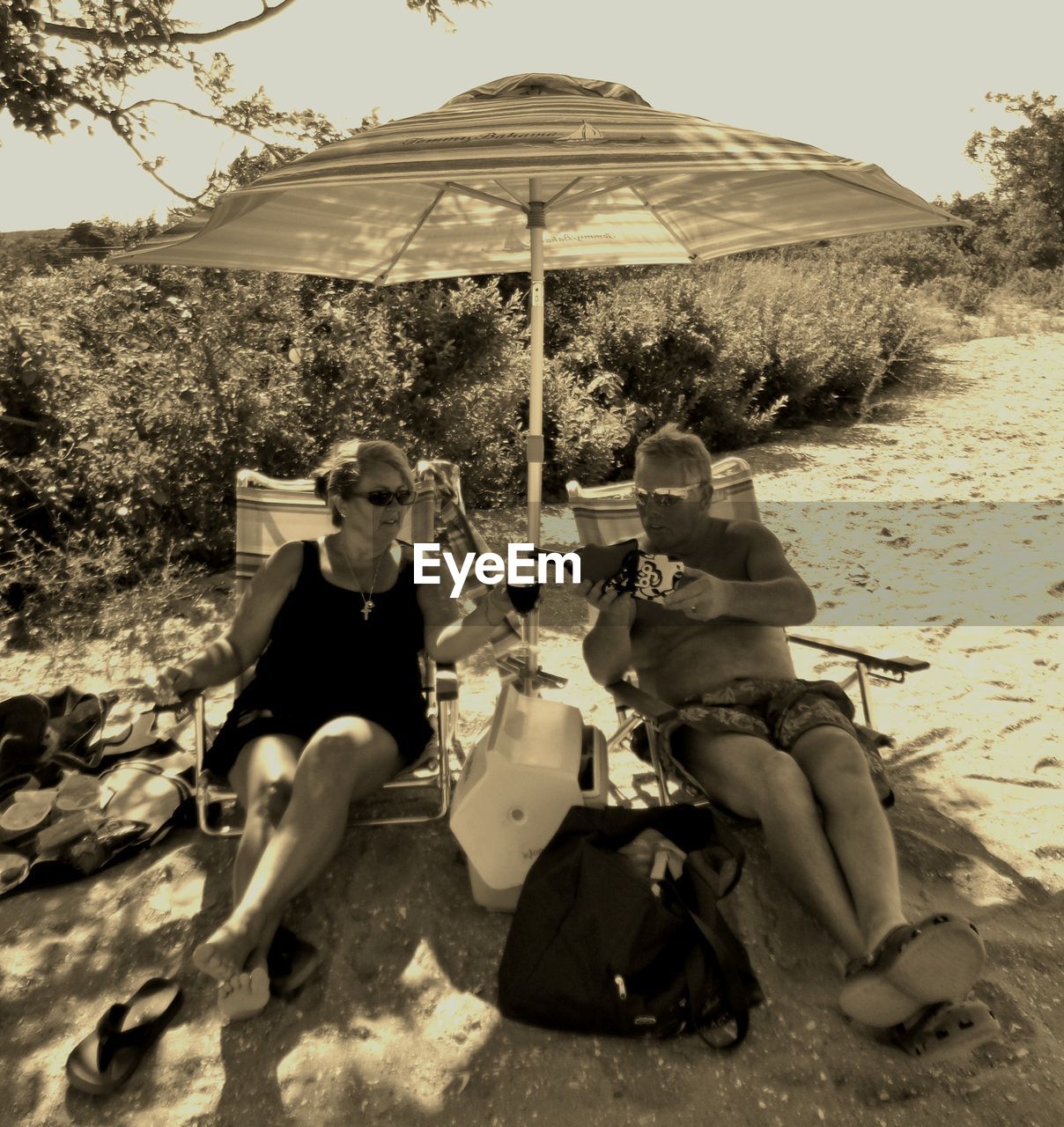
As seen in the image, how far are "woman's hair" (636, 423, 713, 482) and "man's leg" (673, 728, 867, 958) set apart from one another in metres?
0.82

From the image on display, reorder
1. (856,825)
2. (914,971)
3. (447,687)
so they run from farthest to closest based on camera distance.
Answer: (447,687) → (856,825) → (914,971)

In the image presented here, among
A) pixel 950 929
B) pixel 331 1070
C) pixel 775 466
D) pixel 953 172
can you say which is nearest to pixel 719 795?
pixel 950 929

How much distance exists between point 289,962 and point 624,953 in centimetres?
83

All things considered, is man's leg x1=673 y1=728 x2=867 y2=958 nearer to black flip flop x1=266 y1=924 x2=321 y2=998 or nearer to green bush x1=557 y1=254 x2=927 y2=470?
black flip flop x1=266 y1=924 x2=321 y2=998

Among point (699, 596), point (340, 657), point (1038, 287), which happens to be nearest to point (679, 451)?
point (699, 596)

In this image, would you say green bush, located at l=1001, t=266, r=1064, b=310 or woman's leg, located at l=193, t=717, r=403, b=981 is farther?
green bush, located at l=1001, t=266, r=1064, b=310

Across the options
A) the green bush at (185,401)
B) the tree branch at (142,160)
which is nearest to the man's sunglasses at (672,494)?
the green bush at (185,401)

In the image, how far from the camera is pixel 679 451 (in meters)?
2.77

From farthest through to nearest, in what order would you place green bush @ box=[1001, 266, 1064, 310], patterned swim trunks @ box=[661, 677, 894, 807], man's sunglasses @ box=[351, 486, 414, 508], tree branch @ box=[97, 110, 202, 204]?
green bush @ box=[1001, 266, 1064, 310]
tree branch @ box=[97, 110, 202, 204]
man's sunglasses @ box=[351, 486, 414, 508]
patterned swim trunks @ box=[661, 677, 894, 807]

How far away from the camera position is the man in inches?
74.9

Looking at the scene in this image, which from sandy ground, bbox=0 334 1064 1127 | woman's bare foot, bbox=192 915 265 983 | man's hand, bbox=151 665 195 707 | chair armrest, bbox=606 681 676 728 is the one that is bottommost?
sandy ground, bbox=0 334 1064 1127

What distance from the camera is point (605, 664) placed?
9.02ft

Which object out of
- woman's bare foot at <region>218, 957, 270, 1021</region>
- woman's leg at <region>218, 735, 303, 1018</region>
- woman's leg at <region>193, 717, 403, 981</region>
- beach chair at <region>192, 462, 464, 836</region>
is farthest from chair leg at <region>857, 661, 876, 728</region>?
woman's bare foot at <region>218, 957, 270, 1021</region>

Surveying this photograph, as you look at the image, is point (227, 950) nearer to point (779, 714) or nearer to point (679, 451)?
point (779, 714)
